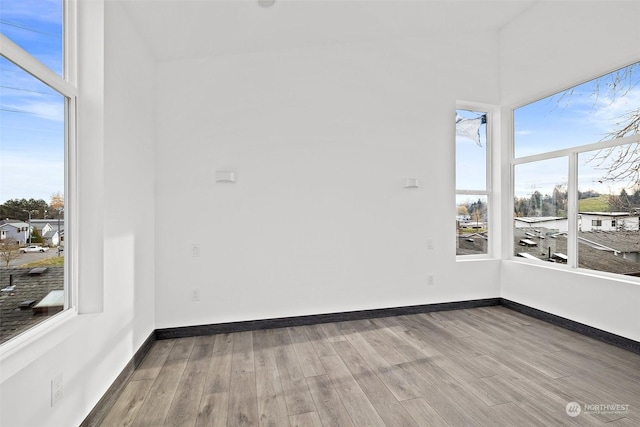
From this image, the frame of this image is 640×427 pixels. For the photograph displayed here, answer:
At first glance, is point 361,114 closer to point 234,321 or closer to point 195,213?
point 195,213

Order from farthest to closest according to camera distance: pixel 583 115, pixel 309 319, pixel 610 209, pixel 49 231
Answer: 1. pixel 309 319
2. pixel 583 115
3. pixel 610 209
4. pixel 49 231

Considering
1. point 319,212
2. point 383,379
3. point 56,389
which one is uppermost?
point 319,212

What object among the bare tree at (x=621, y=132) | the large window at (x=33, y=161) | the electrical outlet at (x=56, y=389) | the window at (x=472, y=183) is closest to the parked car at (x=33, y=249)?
the large window at (x=33, y=161)

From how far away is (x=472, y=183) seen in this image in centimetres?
→ 429

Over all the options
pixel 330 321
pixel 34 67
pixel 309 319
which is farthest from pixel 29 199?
pixel 330 321

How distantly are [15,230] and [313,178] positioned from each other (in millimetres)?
2477

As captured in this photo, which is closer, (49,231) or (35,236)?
(35,236)

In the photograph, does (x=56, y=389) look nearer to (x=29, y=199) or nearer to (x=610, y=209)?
(x=29, y=199)

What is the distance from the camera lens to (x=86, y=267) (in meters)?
2.01

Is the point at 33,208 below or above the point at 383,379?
above

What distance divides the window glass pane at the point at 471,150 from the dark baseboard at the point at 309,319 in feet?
4.84

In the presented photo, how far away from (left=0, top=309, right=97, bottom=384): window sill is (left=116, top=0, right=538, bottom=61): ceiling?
6.95 feet

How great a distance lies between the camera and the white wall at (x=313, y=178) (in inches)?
128

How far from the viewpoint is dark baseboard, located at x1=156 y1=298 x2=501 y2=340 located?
3238 mm
